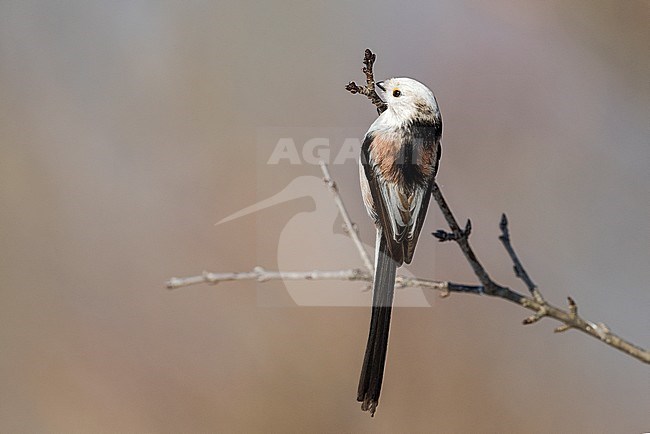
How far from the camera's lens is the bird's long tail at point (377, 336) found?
503mm

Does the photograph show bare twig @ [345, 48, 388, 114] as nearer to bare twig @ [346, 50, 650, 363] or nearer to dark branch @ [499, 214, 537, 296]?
bare twig @ [346, 50, 650, 363]

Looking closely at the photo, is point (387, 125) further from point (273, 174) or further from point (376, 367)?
point (273, 174)

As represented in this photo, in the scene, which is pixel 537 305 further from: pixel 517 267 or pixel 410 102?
pixel 410 102

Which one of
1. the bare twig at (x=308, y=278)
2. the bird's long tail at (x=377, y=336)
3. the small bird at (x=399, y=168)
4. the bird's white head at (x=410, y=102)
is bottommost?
the bird's long tail at (x=377, y=336)

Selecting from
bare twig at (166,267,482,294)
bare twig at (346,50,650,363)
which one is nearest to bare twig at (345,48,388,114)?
bare twig at (346,50,650,363)

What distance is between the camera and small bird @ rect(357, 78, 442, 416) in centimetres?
55

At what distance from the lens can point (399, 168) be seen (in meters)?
0.56

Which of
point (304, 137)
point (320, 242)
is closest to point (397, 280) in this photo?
point (320, 242)

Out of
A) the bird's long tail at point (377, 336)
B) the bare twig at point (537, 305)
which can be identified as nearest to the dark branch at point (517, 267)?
the bare twig at point (537, 305)

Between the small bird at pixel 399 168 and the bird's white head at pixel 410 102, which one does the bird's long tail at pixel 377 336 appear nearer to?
the small bird at pixel 399 168

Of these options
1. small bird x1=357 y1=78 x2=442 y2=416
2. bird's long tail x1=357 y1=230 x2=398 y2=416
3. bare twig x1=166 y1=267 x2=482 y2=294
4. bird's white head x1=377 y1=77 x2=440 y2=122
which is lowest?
bird's long tail x1=357 y1=230 x2=398 y2=416

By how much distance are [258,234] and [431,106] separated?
1.39 m

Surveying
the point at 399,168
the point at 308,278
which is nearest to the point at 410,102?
the point at 399,168

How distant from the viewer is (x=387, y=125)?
1.84 ft
